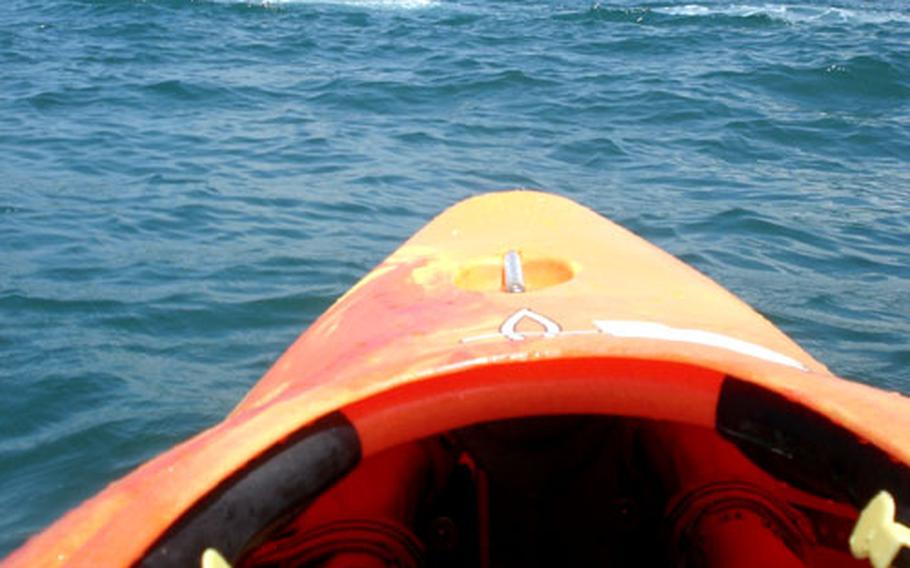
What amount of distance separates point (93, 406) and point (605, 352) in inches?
106

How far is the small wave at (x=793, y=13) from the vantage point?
1284cm

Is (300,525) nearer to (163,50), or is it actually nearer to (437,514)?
(437,514)

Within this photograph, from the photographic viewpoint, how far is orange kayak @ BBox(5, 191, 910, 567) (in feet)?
5.01

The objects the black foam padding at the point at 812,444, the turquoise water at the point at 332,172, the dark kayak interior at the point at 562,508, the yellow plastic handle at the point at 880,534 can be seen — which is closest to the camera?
the yellow plastic handle at the point at 880,534

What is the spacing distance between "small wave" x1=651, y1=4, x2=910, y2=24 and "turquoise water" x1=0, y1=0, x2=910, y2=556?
187mm

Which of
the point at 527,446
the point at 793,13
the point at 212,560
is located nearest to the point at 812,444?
the point at 527,446

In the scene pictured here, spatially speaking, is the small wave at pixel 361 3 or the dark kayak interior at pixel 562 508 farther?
the small wave at pixel 361 3

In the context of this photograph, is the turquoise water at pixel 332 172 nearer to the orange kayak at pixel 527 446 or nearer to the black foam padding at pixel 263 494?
the orange kayak at pixel 527 446

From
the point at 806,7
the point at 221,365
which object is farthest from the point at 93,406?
the point at 806,7

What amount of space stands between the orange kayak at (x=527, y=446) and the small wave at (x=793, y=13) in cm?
1091

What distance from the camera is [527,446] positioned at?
215 cm

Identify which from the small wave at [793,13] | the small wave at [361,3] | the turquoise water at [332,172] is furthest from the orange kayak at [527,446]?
the small wave at [361,3]

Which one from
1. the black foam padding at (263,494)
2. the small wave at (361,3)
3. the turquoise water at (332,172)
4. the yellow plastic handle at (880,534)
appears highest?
the yellow plastic handle at (880,534)

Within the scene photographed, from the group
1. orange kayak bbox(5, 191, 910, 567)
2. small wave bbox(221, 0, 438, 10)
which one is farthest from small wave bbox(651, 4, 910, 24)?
orange kayak bbox(5, 191, 910, 567)
